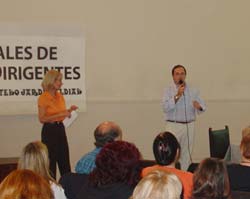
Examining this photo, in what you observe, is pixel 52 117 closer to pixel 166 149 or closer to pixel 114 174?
pixel 166 149

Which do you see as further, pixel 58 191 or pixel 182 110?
pixel 182 110

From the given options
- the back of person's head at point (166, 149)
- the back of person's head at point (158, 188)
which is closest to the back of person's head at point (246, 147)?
the back of person's head at point (166, 149)

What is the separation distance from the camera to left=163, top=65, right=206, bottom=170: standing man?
6.25 metres

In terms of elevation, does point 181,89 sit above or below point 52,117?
above

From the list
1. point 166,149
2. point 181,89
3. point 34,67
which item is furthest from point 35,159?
point 34,67

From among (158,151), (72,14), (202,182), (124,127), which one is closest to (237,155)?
(158,151)

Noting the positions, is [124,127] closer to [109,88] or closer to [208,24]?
[109,88]

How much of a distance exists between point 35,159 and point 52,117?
8.15ft

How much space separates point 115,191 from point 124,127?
15.9 ft

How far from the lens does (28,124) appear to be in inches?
282

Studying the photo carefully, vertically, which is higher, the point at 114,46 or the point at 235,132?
the point at 114,46

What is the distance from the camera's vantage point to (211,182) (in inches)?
107

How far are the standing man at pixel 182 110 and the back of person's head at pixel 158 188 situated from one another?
4.15 metres

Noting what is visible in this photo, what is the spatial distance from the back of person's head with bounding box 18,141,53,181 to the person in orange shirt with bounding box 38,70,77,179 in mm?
A: 2381
